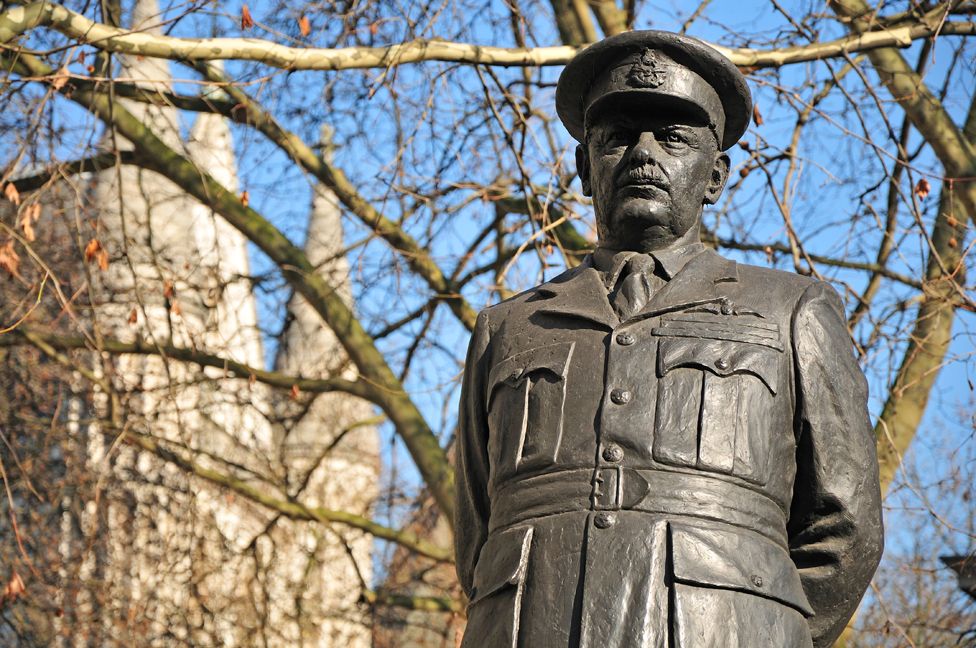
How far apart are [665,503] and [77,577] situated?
928 centimetres

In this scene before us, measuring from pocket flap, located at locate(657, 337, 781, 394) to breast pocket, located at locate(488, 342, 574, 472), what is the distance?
245mm

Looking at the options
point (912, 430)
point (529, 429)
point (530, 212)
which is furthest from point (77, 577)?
point (529, 429)

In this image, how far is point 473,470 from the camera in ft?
14.6

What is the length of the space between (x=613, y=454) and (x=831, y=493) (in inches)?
20.2

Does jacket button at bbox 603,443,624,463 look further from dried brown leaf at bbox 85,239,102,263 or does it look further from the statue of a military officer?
dried brown leaf at bbox 85,239,102,263

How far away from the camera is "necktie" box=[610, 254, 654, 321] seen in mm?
4242

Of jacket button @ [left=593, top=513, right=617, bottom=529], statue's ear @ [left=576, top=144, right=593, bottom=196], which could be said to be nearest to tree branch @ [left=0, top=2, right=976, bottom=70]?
statue's ear @ [left=576, top=144, right=593, bottom=196]

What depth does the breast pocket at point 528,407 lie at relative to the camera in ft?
13.3

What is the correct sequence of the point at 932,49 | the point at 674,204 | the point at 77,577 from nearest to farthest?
the point at 674,204
the point at 932,49
the point at 77,577

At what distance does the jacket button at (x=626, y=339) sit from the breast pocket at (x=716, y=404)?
0.22 feet

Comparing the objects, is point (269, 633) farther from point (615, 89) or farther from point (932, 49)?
point (615, 89)

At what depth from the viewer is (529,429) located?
4.10 meters

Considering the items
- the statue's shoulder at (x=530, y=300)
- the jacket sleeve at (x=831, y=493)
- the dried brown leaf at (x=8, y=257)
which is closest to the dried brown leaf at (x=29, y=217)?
Result: the dried brown leaf at (x=8, y=257)

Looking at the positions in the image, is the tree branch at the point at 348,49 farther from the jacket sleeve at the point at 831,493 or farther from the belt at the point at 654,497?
the belt at the point at 654,497
